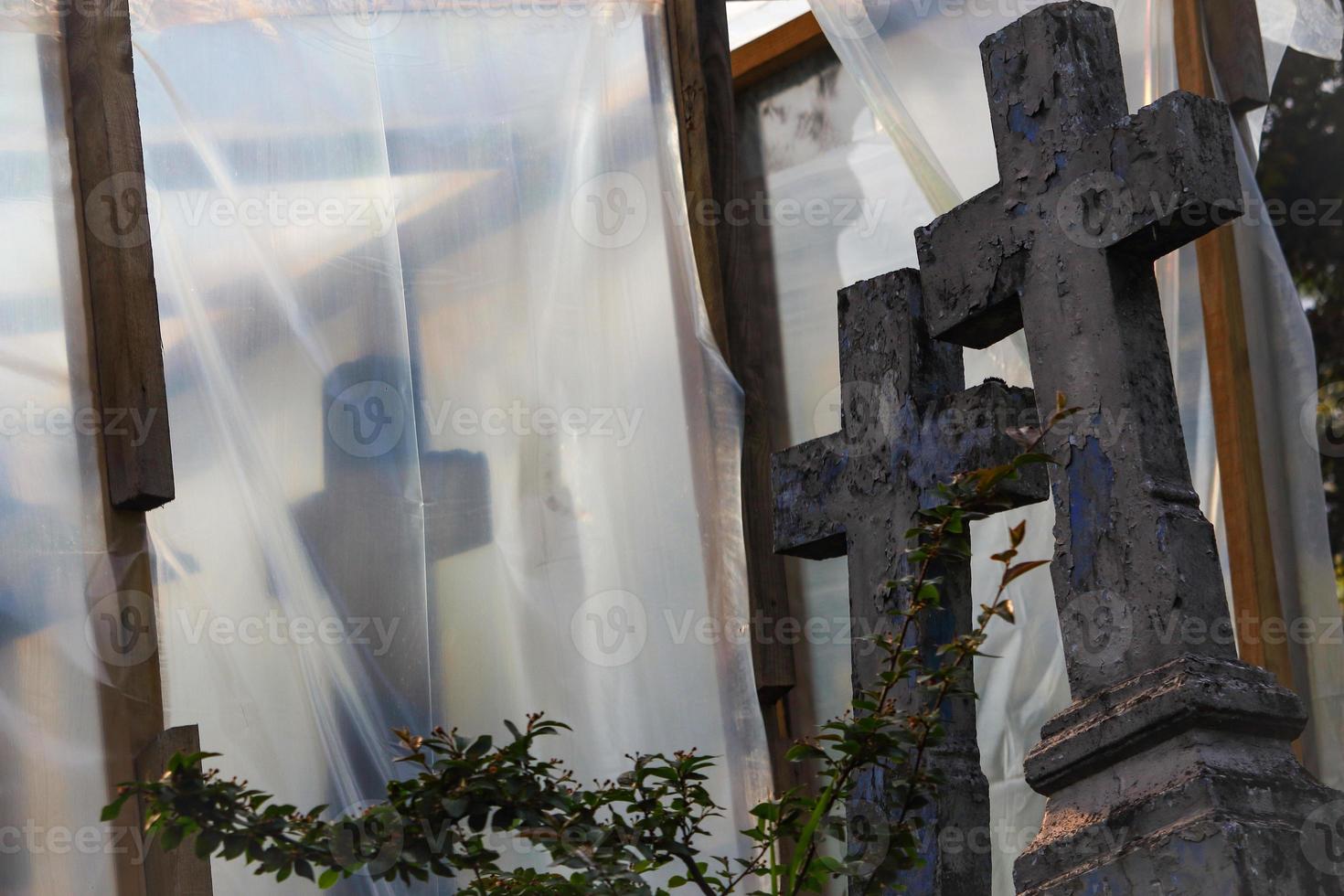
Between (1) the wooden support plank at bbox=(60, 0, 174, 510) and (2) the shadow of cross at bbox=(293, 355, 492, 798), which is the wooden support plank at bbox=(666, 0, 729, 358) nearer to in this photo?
(2) the shadow of cross at bbox=(293, 355, 492, 798)

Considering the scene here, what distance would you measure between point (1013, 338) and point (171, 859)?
180 centimetres

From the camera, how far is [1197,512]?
1.52 m

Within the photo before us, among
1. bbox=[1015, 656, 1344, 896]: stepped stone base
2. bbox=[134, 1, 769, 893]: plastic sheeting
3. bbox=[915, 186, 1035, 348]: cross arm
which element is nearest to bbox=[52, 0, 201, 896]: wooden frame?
bbox=[134, 1, 769, 893]: plastic sheeting

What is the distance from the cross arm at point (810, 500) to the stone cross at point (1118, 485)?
220 millimetres

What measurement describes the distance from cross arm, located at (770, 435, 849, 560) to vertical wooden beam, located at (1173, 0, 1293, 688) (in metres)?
1.31

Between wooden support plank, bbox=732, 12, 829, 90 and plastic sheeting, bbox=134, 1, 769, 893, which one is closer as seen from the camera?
plastic sheeting, bbox=134, 1, 769, 893

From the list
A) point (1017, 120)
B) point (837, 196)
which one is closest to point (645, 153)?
point (837, 196)

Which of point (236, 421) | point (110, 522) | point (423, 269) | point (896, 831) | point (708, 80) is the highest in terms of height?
point (708, 80)

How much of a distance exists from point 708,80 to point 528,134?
50 cm

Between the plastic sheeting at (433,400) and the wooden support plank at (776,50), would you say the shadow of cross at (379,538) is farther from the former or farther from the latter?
the wooden support plank at (776,50)

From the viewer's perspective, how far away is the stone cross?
135 cm

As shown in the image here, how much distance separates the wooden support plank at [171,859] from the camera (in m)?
2.45

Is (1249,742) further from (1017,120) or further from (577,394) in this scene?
(577,394)

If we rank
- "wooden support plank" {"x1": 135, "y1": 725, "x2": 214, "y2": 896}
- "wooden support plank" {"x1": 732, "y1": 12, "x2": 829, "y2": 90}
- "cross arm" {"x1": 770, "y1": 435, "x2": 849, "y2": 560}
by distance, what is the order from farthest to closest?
"wooden support plank" {"x1": 732, "y1": 12, "x2": 829, "y2": 90}
"wooden support plank" {"x1": 135, "y1": 725, "x2": 214, "y2": 896}
"cross arm" {"x1": 770, "y1": 435, "x2": 849, "y2": 560}
